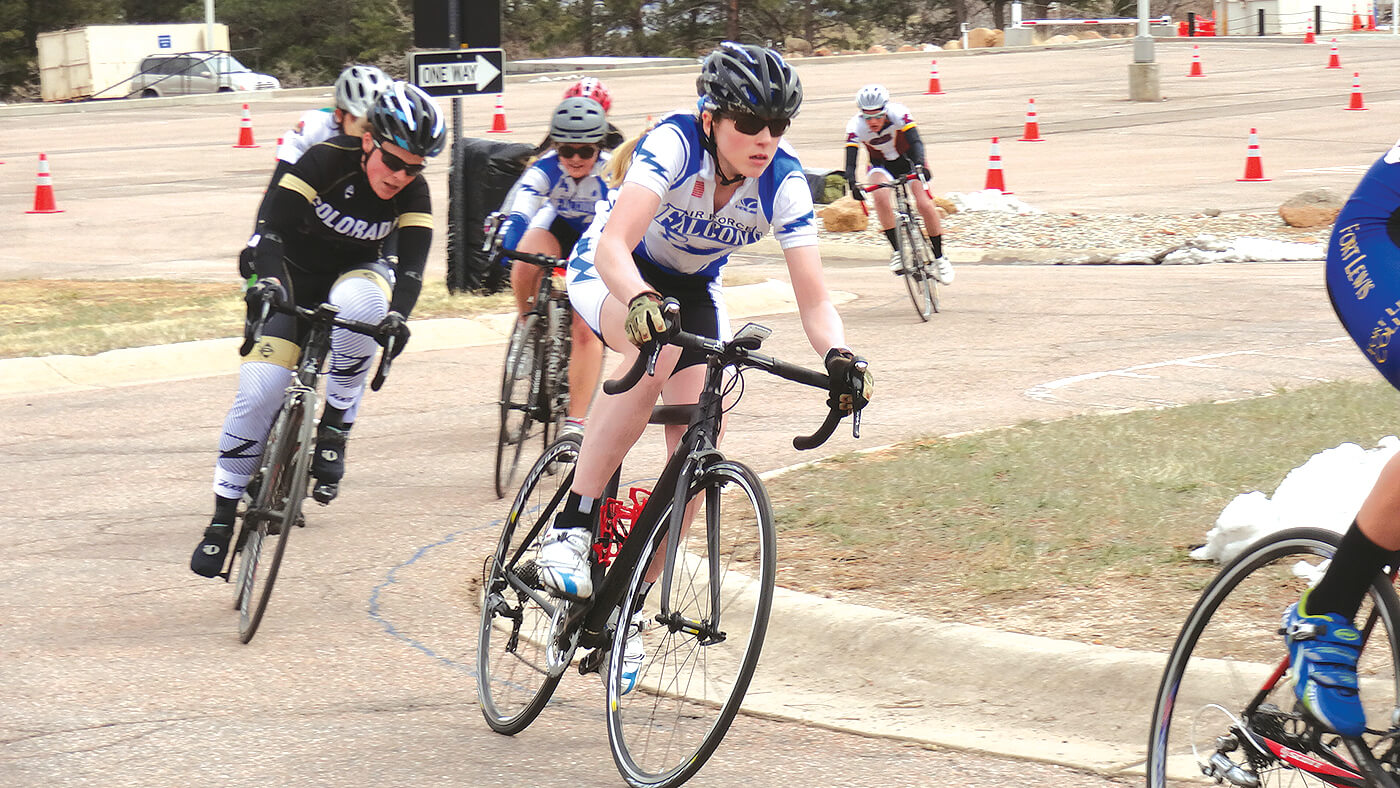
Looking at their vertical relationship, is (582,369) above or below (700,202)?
below

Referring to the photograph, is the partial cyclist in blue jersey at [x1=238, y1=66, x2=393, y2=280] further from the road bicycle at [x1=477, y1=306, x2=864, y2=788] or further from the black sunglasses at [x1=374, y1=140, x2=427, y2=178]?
the road bicycle at [x1=477, y1=306, x2=864, y2=788]

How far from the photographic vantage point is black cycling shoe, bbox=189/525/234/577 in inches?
258

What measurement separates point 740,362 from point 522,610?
1.40 metres

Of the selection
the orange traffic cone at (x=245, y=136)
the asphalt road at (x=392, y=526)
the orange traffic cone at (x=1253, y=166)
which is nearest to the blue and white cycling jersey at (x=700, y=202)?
the asphalt road at (x=392, y=526)

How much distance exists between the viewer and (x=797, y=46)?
202 ft

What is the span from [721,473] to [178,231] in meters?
19.4

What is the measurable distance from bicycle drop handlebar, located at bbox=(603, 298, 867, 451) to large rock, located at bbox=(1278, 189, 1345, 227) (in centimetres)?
1685

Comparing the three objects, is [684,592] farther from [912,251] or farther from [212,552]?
[912,251]

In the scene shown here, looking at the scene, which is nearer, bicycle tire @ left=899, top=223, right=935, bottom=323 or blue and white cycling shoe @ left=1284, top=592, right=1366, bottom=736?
blue and white cycling shoe @ left=1284, top=592, right=1366, bottom=736

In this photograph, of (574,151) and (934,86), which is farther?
(934,86)

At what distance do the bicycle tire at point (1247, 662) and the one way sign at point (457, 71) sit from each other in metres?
11.3

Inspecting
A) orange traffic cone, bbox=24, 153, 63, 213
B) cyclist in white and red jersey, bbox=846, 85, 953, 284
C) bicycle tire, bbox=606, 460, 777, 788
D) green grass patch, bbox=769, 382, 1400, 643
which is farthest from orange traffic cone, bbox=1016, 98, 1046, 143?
bicycle tire, bbox=606, 460, 777, 788

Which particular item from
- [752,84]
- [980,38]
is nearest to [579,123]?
[752,84]

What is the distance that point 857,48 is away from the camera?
6494cm
